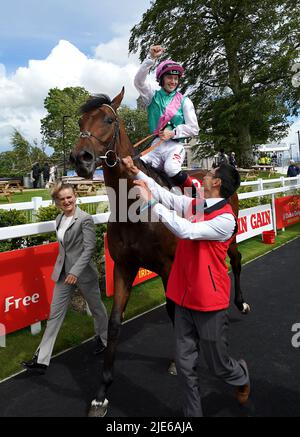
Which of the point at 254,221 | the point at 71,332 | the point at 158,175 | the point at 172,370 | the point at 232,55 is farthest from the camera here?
the point at 232,55

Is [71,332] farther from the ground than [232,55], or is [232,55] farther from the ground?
[232,55]

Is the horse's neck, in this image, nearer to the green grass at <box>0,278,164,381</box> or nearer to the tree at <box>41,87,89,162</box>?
the green grass at <box>0,278,164,381</box>

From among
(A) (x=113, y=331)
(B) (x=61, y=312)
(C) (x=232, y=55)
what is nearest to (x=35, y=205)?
(B) (x=61, y=312)

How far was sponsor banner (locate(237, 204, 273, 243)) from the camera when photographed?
8883 mm

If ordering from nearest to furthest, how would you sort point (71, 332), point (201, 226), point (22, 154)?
point (201, 226) → point (71, 332) → point (22, 154)

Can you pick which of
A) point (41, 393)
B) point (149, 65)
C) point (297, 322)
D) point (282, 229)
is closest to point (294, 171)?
point (282, 229)

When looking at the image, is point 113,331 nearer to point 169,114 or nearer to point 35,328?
point 35,328

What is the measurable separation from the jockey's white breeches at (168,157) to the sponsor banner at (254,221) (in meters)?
5.17

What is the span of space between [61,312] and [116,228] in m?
1.00

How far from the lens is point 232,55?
23953 millimetres

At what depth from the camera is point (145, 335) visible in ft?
14.2

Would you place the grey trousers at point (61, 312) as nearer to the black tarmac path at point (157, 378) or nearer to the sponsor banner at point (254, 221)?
the black tarmac path at point (157, 378)

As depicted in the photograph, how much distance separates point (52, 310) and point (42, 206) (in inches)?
83.6
